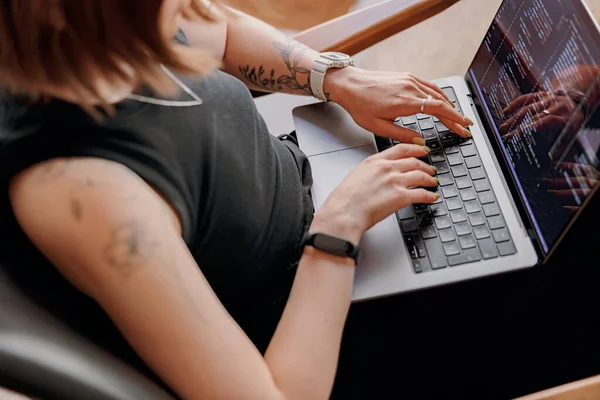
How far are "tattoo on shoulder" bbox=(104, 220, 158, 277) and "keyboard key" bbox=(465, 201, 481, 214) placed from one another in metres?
0.47

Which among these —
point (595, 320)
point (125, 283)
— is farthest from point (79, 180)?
point (595, 320)

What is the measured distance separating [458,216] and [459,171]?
0.08m

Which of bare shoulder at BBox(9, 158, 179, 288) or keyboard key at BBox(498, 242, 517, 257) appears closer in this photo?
bare shoulder at BBox(9, 158, 179, 288)

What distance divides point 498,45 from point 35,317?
0.73m

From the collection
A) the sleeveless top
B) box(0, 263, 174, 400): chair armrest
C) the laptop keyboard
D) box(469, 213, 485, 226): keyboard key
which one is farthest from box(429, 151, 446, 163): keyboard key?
box(0, 263, 174, 400): chair armrest

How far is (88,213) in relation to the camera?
482mm

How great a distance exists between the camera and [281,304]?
76 cm

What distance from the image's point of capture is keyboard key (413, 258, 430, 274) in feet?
2.38

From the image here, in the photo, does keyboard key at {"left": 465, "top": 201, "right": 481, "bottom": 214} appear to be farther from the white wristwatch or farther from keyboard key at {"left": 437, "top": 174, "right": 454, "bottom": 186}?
the white wristwatch

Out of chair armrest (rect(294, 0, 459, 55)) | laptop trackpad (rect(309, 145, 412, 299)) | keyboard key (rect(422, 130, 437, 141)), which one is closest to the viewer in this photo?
laptop trackpad (rect(309, 145, 412, 299))

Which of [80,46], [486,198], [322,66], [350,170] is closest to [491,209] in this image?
Result: [486,198]

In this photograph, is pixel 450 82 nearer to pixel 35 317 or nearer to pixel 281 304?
pixel 281 304

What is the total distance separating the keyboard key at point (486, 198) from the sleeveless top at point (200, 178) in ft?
0.85

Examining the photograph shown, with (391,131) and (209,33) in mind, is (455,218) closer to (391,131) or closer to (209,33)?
(391,131)
